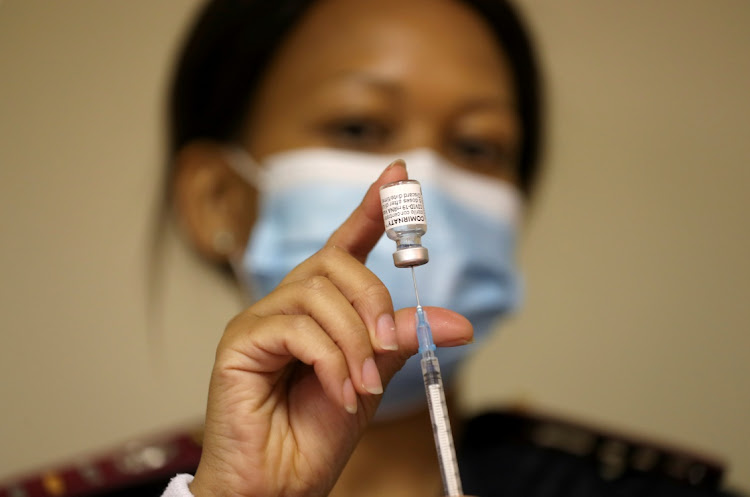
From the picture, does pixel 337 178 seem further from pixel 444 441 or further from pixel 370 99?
pixel 444 441

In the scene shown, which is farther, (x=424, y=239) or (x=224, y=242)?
(x=224, y=242)

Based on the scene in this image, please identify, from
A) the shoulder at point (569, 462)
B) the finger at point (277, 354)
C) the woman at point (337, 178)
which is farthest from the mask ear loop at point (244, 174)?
the shoulder at point (569, 462)

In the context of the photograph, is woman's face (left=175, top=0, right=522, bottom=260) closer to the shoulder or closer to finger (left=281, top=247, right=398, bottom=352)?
finger (left=281, top=247, right=398, bottom=352)

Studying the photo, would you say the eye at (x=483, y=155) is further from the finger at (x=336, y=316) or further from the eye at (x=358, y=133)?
the finger at (x=336, y=316)

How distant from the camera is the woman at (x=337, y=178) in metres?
0.64

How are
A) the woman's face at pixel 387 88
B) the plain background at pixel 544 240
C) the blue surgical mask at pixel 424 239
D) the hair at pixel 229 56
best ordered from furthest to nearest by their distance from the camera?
the plain background at pixel 544 240 < the hair at pixel 229 56 < the woman's face at pixel 387 88 < the blue surgical mask at pixel 424 239

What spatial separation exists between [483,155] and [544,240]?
0.64 m

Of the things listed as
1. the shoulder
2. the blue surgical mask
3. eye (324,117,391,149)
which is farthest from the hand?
the shoulder

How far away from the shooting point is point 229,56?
4.05 feet

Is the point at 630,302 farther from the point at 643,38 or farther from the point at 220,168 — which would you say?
the point at 220,168

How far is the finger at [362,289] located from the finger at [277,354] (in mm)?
41

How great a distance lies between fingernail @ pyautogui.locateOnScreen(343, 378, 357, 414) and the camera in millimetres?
577

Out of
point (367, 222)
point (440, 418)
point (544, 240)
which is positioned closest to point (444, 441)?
point (440, 418)

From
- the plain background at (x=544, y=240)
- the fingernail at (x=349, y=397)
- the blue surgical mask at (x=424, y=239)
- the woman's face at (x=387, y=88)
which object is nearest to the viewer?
the fingernail at (x=349, y=397)
